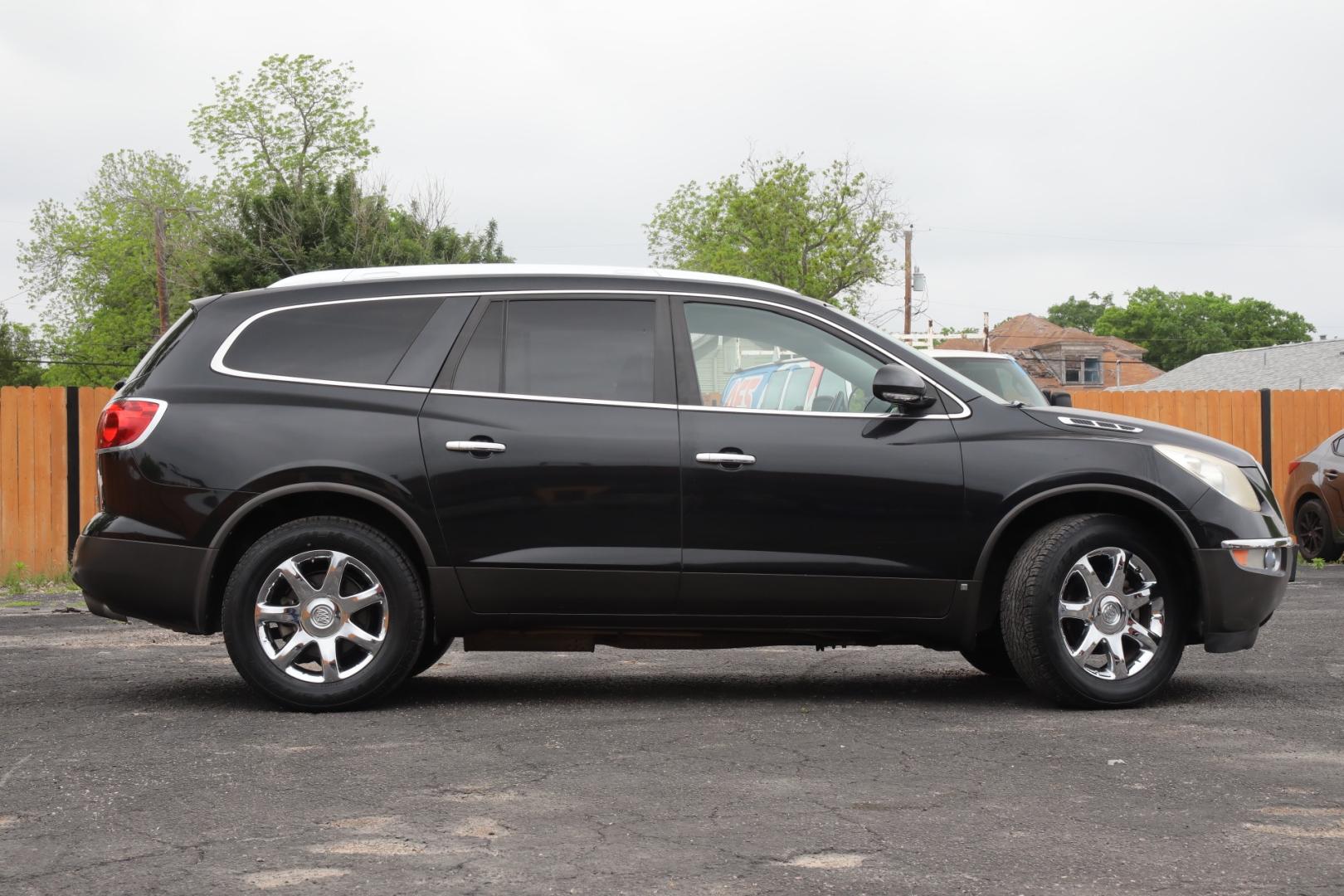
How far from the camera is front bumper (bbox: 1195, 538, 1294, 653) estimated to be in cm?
614

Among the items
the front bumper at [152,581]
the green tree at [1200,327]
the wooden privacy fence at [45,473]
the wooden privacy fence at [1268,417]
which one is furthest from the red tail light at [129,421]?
the green tree at [1200,327]

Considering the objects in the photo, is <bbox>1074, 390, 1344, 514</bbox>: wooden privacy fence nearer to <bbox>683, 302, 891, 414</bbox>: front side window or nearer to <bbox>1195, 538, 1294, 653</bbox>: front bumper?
<bbox>1195, 538, 1294, 653</bbox>: front bumper

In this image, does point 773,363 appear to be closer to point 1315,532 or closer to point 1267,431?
point 1315,532

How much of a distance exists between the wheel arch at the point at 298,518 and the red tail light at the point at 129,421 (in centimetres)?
52

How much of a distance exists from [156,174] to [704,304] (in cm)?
6918

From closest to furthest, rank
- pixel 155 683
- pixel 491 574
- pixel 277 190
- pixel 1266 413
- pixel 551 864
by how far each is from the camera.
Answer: pixel 551 864, pixel 491 574, pixel 155 683, pixel 1266 413, pixel 277 190

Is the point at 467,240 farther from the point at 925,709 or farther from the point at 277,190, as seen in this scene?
the point at 925,709

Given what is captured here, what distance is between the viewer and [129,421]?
6.12 metres

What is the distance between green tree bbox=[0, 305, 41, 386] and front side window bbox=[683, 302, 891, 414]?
2471 inches

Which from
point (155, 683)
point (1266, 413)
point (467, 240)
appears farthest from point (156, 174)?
point (155, 683)

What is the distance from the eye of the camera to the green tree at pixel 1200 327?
360ft

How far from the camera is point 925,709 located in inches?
245

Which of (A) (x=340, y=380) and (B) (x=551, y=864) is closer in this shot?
(B) (x=551, y=864)

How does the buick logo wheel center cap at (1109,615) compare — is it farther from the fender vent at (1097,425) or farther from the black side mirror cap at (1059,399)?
the black side mirror cap at (1059,399)
